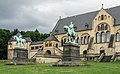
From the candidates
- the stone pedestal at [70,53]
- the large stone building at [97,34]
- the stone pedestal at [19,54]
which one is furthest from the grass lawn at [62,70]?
the large stone building at [97,34]

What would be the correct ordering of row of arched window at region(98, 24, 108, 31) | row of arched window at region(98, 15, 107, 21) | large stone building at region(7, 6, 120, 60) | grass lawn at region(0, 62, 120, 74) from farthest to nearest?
row of arched window at region(98, 24, 108, 31)
row of arched window at region(98, 15, 107, 21)
large stone building at region(7, 6, 120, 60)
grass lawn at region(0, 62, 120, 74)

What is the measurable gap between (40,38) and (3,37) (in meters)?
19.7

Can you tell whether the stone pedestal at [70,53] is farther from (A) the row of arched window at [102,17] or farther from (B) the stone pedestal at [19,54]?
(A) the row of arched window at [102,17]

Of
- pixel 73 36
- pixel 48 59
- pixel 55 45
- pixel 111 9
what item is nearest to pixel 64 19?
pixel 55 45

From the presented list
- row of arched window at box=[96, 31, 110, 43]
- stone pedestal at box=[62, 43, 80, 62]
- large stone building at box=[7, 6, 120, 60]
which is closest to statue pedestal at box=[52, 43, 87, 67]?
stone pedestal at box=[62, 43, 80, 62]

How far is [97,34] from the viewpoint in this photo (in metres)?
67.2

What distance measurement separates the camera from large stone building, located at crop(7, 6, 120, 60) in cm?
6278

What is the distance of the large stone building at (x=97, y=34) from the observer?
62781mm

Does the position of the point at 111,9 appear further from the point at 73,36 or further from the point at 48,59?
the point at 73,36

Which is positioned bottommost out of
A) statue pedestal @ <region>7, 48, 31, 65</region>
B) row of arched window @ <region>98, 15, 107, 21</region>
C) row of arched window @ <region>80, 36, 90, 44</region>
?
statue pedestal @ <region>7, 48, 31, 65</region>

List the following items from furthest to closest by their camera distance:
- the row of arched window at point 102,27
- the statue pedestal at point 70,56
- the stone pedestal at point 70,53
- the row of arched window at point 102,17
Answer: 1. the row of arched window at point 102,27
2. the row of arched window at point 102,17
3. the stone pedestal at point 70,53
4. the statue pedestal at point 70,56

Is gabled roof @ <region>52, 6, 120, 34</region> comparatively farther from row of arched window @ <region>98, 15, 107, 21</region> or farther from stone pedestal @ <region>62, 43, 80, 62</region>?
stone pedestal @ <region>62, 43, 80, 62</region>

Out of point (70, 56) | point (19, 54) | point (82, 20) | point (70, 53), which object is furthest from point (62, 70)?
point (82, 20)

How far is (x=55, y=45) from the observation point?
248 ft
